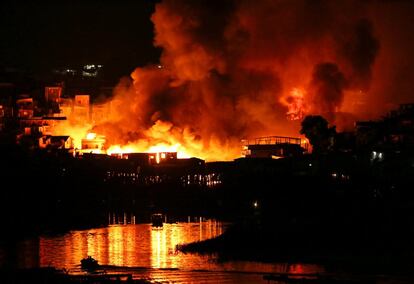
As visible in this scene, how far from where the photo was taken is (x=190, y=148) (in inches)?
1282

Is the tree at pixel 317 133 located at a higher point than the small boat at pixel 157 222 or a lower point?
higher

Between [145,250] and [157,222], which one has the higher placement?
[157,222]

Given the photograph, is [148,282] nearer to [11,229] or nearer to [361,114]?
[11,229]

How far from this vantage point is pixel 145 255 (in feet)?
65.8

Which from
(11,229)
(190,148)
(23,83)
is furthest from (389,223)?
(23,83)

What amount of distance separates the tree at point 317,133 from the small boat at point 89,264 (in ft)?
47.3

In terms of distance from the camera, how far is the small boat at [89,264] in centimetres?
1800

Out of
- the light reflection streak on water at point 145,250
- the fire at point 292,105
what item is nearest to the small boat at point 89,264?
the light reflection streak on water at point 145,250

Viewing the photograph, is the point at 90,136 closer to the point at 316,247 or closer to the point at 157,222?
the point at 157,222

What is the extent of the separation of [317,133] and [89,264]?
1482 cm

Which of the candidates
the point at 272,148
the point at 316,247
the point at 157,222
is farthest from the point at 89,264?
the point at 272,148

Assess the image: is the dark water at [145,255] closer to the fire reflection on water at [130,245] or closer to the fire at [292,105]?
the fire reflection on water at [130,245]

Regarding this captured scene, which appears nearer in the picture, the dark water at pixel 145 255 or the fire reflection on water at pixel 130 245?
the dark water at pixel 145 255

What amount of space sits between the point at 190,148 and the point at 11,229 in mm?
9252
